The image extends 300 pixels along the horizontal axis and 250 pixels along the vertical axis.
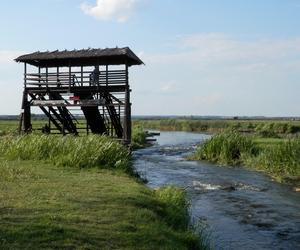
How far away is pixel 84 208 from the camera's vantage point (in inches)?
450

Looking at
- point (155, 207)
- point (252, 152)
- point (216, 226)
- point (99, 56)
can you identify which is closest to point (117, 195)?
point (155, 207)

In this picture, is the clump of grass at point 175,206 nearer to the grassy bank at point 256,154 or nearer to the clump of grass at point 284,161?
the grassy bank at point 256,154

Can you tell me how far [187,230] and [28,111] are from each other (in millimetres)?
24082

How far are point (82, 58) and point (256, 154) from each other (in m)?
13.4

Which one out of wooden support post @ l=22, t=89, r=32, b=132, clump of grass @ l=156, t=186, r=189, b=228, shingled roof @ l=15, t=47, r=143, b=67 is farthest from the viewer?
wooden support post @ l=22, t=89, r=32, b=132

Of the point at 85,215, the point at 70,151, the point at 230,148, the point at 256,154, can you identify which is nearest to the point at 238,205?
the point at 70,151

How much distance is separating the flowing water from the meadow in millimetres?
1426

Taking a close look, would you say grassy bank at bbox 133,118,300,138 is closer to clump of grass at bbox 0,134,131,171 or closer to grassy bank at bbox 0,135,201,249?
clump of grass at bbox 0,134,131,171

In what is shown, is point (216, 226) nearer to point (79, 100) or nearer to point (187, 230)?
point (187, 230)

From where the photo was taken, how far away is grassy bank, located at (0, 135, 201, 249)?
9188mm

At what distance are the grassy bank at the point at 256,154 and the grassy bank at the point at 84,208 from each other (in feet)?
33.7

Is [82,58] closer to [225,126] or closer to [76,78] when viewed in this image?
[76,78]

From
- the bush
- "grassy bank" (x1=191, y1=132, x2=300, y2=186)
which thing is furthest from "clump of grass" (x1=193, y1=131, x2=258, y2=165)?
the bush

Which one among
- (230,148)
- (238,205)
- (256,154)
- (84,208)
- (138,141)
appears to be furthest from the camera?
(138,141)
